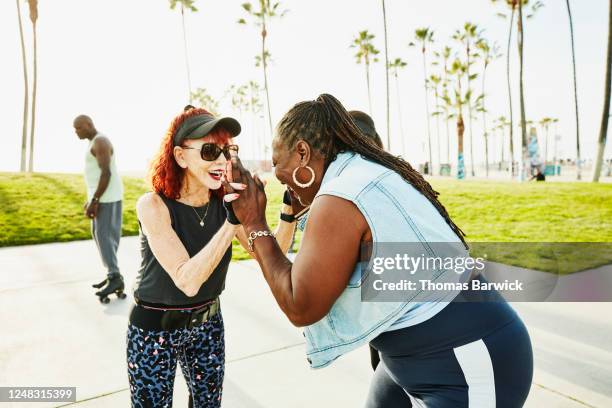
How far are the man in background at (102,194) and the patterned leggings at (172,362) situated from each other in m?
3.52

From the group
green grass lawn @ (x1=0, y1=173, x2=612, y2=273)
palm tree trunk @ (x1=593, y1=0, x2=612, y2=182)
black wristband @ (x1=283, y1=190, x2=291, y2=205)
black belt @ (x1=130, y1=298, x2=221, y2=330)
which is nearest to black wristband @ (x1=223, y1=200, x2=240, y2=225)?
black wristband @ (x1=283, y1=190, x2=291, y2=205)

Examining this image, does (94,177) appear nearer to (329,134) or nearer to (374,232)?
(329,134)

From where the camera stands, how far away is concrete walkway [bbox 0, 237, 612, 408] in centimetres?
313

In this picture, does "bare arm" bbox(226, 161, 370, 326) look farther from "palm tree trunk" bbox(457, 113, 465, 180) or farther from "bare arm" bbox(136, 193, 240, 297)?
"palm tree trunk" bbox(457, 113, 465, 180)

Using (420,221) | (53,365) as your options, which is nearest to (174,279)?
(420,221)

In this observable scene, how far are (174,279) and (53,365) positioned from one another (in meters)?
2.51

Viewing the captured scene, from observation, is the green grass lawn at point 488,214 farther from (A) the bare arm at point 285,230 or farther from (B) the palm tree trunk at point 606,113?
(A) the bare arm at point 285,230

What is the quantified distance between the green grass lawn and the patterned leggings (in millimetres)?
5579

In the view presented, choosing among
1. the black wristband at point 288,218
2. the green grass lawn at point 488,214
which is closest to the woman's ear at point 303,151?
the black wristband at point 288,218

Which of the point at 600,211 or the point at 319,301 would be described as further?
the point at 600,211

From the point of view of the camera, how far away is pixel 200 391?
7.18ft

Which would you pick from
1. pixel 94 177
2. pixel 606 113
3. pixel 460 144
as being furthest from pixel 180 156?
pixel 460 144

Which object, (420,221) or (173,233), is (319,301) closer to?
(420,221)

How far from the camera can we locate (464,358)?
1392 millimetres
